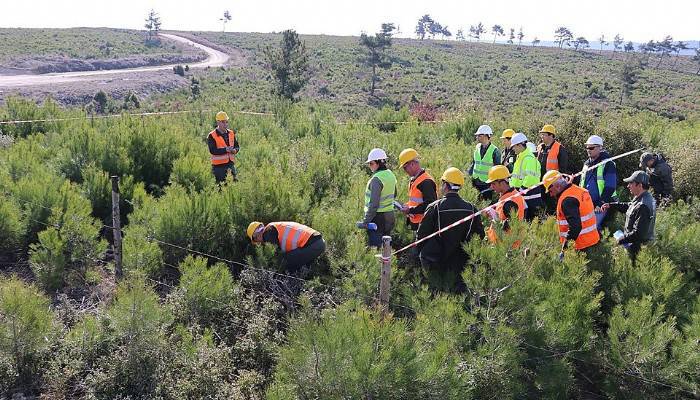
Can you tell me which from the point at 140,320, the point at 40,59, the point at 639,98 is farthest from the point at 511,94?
the point at 140,320

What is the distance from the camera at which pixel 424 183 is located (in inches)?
231

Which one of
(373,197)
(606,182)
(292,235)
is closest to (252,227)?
(292,235)

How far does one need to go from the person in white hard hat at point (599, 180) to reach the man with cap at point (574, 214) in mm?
1509

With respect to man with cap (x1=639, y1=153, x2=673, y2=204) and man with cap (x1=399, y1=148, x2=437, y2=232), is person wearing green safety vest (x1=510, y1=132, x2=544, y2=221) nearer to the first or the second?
man with cap (x1=639, y1=153, x2=673, y2=204)

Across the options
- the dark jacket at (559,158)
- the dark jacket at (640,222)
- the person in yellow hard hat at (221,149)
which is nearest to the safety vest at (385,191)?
the dark jacket at (640,222)

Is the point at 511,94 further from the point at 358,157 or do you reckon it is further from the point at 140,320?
the point at 140,320

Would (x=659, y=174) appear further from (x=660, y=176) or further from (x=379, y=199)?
(x=379, y=199)

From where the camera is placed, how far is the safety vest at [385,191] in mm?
5879

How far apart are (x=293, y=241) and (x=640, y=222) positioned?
3.96 meters

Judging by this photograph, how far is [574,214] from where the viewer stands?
5.33 meters

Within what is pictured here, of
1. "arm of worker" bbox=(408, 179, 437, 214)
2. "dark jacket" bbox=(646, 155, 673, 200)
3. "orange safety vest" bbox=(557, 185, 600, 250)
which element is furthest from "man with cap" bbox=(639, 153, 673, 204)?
"arm of worker" bbox=(408, 179, 437, 214)

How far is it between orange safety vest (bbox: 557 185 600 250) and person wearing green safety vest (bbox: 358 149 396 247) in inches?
74.8

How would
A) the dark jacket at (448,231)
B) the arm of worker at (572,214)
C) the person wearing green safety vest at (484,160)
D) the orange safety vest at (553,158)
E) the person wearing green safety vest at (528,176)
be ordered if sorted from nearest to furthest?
the dark jacket at (448,231) → the arm of worker at (572,214) → the person wearing green safety vest at (528,176) → the orange safety vest at (553,158) → the person wearing green safety vest at (484,160)

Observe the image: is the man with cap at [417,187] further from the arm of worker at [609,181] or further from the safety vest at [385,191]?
the arm of worker at [609,181]
